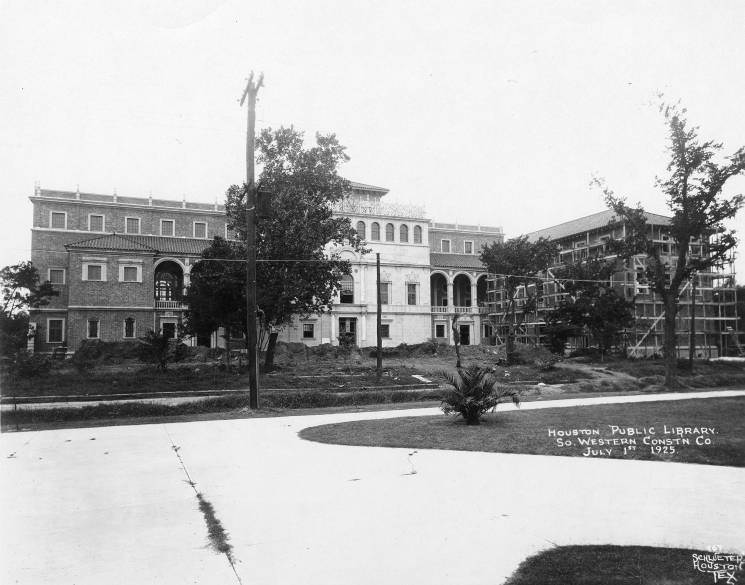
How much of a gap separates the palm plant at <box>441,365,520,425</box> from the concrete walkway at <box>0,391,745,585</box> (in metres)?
3.26

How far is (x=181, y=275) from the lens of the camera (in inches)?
1970

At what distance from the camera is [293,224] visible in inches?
1117

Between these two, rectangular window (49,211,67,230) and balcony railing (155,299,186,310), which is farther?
rectangular window (49,211,67,230)

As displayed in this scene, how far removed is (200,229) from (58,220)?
11.6m

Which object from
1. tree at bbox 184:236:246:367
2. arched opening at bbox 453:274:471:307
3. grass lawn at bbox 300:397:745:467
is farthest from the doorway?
grass lawn at bbox 300:397:745:467

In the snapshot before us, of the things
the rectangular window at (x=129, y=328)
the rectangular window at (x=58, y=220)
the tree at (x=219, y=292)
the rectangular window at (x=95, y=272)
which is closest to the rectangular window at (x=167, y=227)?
the rectangular window at (x=58, y=220)

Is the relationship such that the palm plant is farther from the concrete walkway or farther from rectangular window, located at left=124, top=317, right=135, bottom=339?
rectangular window, located at left=124, top=317, right=135, bottom=339

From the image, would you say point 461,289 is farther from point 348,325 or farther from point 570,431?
point 570,431

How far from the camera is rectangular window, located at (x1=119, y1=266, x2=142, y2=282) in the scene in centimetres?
4391

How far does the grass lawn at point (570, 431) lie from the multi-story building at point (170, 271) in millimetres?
34236

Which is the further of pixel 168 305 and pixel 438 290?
pixel 438 290

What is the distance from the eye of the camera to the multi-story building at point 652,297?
42969 millimetres

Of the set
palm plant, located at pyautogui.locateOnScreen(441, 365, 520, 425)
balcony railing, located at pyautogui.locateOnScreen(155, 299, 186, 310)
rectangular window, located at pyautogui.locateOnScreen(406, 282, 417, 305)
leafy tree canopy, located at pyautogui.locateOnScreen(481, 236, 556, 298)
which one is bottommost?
palm plant, located at pyautogui.locateOnScreen(441, 365, 520, 425)

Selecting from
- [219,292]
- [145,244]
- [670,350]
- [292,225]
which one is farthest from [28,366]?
[670,350]
